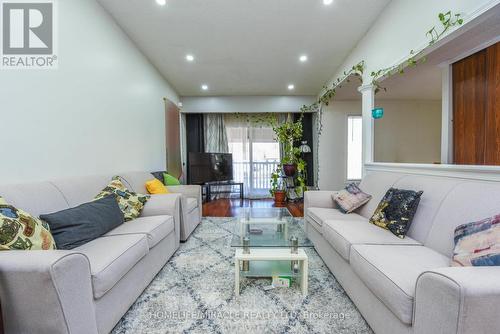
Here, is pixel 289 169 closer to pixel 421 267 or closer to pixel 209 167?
pixel 209 167

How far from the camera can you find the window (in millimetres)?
5543

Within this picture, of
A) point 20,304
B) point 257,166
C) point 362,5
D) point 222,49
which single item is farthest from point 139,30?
point 257,166

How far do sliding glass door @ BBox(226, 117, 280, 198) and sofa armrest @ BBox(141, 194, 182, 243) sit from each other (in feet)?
12.3

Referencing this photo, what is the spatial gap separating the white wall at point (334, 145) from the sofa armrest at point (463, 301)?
15.4 ft

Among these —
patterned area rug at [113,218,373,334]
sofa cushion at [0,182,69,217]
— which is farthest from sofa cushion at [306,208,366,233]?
sofa cushion at [0,182,69,217]

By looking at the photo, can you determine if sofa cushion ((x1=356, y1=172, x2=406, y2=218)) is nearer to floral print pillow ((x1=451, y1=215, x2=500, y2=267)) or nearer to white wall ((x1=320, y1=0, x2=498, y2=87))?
floral print pillow ((x1=451, y1=215, x2=500, y2=267))

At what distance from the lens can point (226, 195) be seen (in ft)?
20.5

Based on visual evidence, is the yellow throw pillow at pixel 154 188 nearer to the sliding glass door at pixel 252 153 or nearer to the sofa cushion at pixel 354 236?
the sofa cushion at pixel 354 236

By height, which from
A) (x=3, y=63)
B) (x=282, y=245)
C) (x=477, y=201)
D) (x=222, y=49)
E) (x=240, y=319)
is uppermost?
(x=222, y=49)

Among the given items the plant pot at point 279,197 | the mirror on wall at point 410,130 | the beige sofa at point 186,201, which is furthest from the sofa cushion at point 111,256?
the mirror on wall at point 410,130

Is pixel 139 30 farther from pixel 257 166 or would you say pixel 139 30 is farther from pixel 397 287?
pixel 257 166

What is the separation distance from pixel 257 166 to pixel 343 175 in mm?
2193

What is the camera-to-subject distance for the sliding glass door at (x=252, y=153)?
20.1 feet

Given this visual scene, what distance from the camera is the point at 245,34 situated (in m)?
3.00
